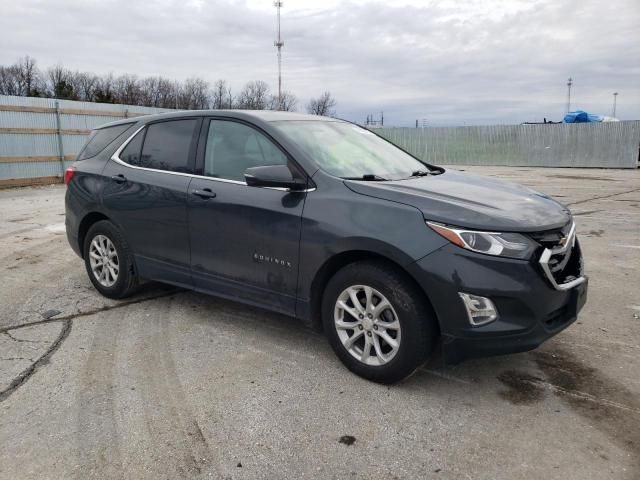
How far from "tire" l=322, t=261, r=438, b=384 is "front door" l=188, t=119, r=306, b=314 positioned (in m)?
0.39

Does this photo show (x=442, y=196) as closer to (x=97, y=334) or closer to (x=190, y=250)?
(x=190, y=250)

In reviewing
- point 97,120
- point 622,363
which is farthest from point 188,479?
point 97,120

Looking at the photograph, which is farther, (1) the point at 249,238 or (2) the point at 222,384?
(1) the point at 249,238

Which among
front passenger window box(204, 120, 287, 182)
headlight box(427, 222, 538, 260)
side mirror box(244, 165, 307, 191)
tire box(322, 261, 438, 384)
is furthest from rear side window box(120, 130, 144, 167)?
headlight box(427, 222, 538, 260)

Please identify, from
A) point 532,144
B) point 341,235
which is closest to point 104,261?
point 341,235

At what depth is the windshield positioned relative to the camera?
12.4ft

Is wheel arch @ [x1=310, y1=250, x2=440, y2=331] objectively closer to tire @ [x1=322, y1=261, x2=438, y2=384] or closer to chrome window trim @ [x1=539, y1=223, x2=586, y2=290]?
tire @ [x1=322, y1=261, x2=438, y2=384]

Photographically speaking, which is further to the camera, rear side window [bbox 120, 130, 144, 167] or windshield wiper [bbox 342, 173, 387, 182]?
rear side window [bbox 120, 130, 144, 167]

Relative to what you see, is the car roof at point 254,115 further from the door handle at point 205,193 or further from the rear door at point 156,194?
the door handle at point 205,193

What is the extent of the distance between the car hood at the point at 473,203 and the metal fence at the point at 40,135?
1485cm

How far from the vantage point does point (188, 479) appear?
2.49 meters

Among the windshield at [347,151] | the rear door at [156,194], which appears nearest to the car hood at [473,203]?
the windshield at [347,151]

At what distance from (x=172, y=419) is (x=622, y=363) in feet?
9.70

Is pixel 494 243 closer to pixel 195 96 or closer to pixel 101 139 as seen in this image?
pixel 101 139
